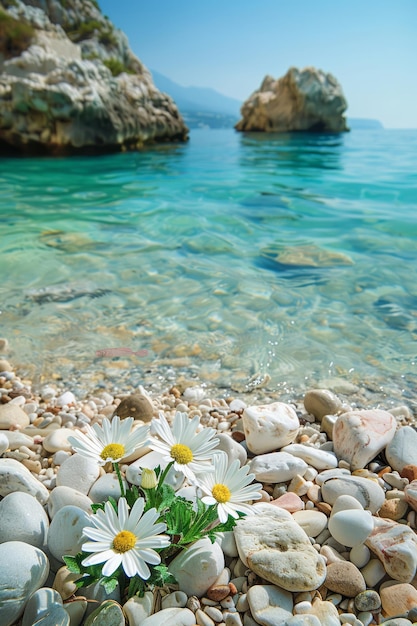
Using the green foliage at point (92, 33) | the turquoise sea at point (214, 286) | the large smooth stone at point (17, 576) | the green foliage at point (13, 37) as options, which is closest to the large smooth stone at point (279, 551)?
the large smooth stone at point (17, 576)

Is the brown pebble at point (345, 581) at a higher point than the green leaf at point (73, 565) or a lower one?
lower

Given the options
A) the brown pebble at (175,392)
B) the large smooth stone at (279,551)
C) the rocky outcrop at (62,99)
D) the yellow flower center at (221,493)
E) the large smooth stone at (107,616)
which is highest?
the rocky outcrop at (62,99)

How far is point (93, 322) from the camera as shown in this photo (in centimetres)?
423

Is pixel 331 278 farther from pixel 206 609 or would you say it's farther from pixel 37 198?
pixel 37 198

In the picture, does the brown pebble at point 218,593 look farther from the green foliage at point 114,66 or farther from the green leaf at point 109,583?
the green foliage at point 114,66

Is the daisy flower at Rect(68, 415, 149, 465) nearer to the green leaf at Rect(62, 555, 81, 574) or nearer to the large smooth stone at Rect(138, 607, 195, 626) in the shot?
the green leaf at Rect(62, 555, 81, 574)

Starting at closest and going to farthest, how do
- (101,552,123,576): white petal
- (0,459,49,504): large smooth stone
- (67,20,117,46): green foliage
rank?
(101,552,123,576): white petal
(0,459,49,504): large smooth stone
(67,20,117,46): green foliage

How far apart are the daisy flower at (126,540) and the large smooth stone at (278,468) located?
2.71 feet

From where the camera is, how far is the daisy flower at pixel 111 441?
4.89 feet

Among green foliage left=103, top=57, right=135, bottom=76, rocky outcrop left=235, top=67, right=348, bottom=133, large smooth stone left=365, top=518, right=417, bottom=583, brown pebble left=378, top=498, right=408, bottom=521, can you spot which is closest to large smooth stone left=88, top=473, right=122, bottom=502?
large smooth stone left=365, top=518, right=417, bottom=583

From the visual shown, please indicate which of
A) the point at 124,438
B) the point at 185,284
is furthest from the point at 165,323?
the point at 124,438

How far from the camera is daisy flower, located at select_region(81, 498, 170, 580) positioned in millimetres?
1246

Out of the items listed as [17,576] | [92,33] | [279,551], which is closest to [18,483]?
[17,576]

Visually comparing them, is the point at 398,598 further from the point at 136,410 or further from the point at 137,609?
the point at 136,410
